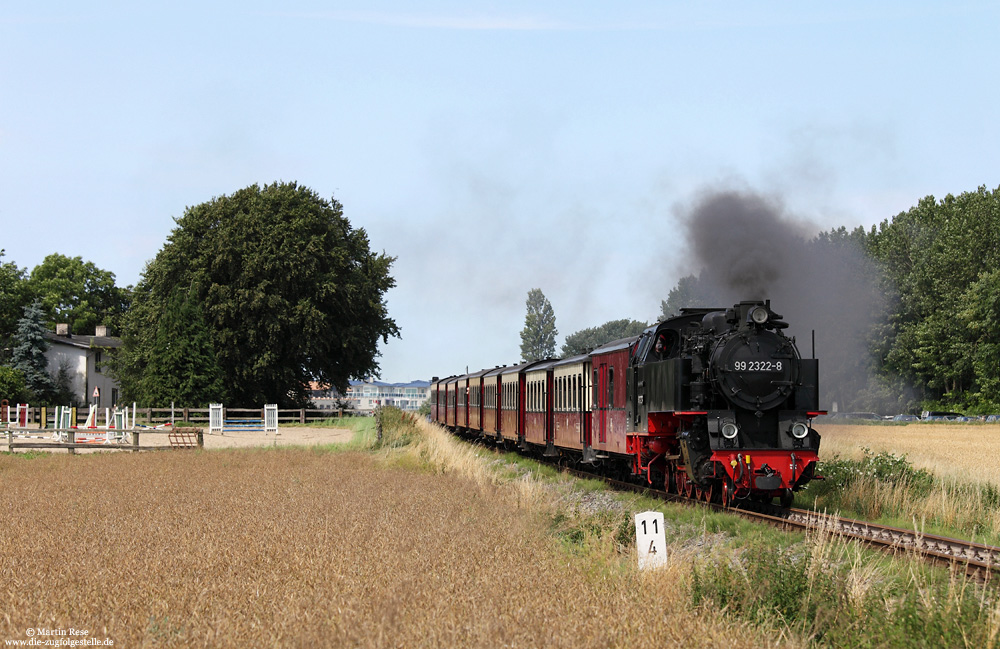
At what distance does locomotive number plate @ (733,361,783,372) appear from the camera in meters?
14.4

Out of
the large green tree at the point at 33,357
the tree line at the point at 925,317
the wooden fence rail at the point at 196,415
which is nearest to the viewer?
the wooden fence rail at the point at 196,415

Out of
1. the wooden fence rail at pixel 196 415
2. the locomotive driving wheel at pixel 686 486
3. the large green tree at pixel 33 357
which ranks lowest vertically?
the locomotive driving wheel at pixel 686 486

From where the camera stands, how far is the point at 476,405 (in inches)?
1531

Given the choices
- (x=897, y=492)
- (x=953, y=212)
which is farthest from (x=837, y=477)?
(x=953, y=212)

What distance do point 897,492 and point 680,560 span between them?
7855mm

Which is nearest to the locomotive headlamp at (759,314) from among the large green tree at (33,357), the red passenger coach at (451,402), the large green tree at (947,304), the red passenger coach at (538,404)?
the red passenger coach at (538,404)

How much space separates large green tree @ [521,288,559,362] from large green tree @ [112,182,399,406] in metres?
92.0

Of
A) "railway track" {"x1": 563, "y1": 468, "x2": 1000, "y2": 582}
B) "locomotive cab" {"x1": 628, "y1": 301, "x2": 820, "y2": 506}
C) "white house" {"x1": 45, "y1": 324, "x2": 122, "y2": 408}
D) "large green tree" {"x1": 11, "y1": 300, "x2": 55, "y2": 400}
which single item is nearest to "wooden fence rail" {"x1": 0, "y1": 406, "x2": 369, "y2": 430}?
"large green tree" {"x1": 11, "y1": 300, "x2": 55, "y2": 400}

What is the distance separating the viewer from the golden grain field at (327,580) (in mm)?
5680

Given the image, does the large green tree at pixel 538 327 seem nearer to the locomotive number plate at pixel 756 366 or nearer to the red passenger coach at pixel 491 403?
the red passenger coach at pixel 491 403

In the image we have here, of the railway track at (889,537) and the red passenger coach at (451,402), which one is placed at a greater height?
the red passenger coach at (451,402)

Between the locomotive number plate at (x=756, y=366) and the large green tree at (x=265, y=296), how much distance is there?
39.6 m

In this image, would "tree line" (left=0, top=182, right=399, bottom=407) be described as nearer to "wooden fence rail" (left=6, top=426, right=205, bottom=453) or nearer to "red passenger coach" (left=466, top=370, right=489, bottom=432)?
"wooden fence rail" (left=6, top=426, right=205, bottom=453)

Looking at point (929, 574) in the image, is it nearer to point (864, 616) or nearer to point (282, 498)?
point (864, 616)
